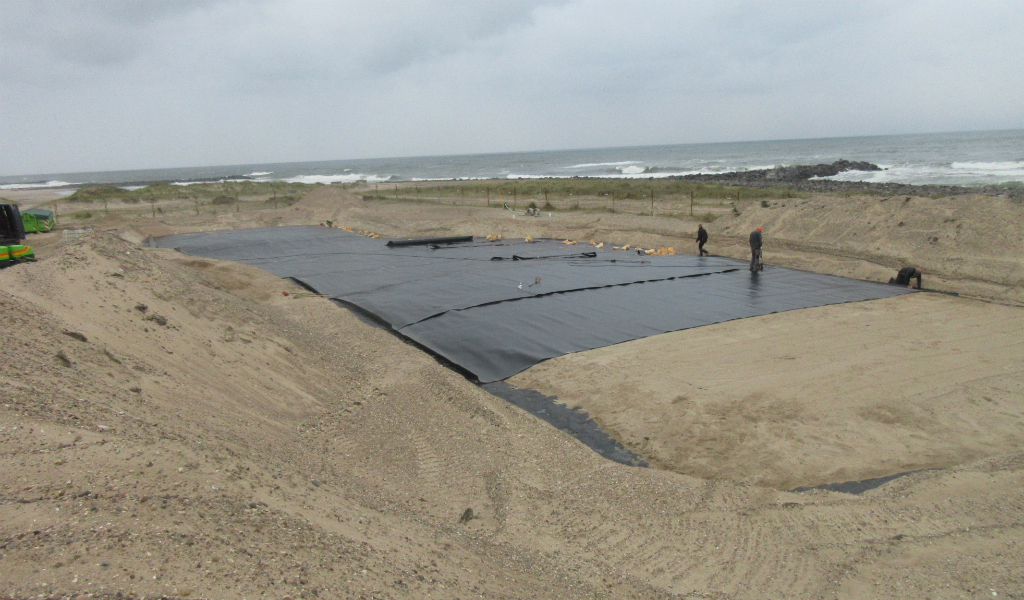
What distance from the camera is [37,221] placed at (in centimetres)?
2586

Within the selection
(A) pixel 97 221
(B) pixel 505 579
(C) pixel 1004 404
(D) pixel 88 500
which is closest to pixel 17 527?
(D) pixel 88 500

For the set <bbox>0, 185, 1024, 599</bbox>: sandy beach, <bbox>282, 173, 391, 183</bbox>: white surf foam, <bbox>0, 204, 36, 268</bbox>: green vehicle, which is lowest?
<bbox>0, 185, 1024, 599</bbox>: sandy beach

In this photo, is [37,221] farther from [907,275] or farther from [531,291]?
[907,275]

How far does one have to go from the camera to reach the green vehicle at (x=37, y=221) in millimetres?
24984

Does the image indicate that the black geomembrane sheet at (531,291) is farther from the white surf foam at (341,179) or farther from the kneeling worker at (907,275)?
the white surf foam at (341,179)

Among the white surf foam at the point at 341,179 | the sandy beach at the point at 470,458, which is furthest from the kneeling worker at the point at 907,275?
the white surf foam at the point at 341,179

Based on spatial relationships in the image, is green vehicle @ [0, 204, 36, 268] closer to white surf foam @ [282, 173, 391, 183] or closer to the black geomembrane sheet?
the black geomembrane sheet

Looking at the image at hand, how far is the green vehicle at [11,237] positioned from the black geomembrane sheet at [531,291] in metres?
5.81

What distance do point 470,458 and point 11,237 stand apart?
14126 millimetres

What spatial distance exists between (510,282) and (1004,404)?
974cm

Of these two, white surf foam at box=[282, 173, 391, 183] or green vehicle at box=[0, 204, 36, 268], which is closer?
green vehicle at box=[0, 204, 36, 268]

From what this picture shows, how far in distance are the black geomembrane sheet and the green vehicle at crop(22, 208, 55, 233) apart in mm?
10347

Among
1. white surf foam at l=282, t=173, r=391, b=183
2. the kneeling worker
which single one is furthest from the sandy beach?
white surf foam at l=282, t=173, r=391, b=183

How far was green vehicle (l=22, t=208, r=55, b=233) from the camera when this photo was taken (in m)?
25.0
